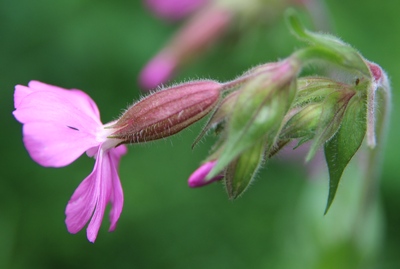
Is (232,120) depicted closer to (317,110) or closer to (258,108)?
(258,108)

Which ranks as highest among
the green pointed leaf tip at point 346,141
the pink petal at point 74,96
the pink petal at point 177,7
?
the pink petal at point 177,7

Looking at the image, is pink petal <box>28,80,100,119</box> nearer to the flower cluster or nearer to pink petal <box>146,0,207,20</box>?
the flower cluster

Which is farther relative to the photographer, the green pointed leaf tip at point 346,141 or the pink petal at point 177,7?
the pink petal at point 177,7

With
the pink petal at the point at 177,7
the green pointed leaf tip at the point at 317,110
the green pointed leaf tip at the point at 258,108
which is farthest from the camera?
the pink petal at the point at 177,7

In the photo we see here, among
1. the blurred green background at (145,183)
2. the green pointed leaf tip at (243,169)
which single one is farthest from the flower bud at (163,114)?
the blurred green background at (145,183)

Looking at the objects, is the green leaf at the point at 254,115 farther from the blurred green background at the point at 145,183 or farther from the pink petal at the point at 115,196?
the blurred green background at the point at 145,183

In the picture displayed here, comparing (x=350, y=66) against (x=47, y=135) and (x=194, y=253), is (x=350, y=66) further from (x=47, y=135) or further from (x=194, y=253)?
(x=194, y=253)

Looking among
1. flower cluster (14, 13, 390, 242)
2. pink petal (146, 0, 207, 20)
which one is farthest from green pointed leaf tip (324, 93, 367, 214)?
pink petal (146, 0, 207, 20)

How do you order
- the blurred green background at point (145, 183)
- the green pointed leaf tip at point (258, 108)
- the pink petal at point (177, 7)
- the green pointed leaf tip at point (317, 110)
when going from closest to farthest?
1. the green pointed leaf tip at point (258, 108)
2. the green pointed leaf tip at point (317, 110)
3. the blurred green background at point (145, 183)
4. the pink petal at point (177, 7)
